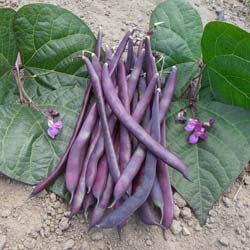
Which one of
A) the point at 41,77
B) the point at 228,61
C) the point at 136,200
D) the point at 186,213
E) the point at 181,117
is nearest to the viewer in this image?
the point at 136,200

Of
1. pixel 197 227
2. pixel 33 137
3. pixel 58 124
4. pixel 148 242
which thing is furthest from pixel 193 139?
pixel 33 137

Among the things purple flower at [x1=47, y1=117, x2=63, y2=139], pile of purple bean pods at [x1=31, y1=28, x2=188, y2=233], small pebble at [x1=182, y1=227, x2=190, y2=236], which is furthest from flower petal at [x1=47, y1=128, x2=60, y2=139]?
small pebble at [x1=182, y1=227, x2=190, y2=236]

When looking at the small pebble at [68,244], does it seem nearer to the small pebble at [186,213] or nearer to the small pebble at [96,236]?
the small pebble at [96,236]

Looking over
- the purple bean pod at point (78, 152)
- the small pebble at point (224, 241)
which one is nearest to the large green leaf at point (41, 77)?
the purple bean pod at point (78, 152)

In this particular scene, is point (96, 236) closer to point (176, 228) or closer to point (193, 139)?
point (176, 228)

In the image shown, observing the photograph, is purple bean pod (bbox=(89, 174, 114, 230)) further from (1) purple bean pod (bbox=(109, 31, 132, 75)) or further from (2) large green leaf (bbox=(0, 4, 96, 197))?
(1) purple bean pod (bbox=(109, 31, 132, 75))

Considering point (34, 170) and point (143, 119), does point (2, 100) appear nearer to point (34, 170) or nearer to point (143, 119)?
point (34, 170)

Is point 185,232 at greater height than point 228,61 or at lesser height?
lesser
